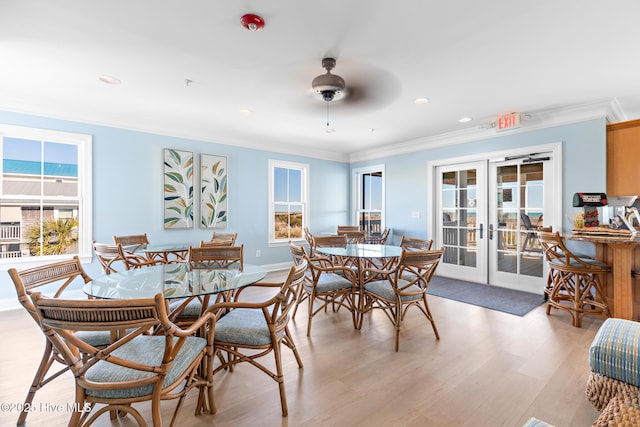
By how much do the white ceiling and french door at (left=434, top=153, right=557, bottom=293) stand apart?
0.86 meters

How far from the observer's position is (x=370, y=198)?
683 cm

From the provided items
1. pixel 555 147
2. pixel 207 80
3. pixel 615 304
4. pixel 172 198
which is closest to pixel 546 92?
pixel 555 147

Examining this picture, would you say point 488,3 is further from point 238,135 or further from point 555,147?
point 238,135

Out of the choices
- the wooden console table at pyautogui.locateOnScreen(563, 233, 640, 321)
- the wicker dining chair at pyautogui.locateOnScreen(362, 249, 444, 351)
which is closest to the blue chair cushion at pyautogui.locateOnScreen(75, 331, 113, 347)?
the wicker dining chair at pyautogui.locateOnScreen(362, 249, 444, 351)

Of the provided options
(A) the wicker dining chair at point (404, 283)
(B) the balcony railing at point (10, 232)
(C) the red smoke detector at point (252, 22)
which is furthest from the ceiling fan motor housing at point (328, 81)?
(B) the balcony railing at point (10, 232)

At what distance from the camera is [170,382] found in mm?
1364

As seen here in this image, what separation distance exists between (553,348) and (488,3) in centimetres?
277

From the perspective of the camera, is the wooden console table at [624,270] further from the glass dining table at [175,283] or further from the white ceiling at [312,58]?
the glass dining table at [175,283]

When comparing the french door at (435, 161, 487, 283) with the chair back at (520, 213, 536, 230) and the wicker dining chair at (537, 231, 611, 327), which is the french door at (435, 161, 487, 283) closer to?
the chair back at (520, 213, 536, 230)

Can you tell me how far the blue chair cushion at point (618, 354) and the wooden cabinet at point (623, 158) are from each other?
2.74 m

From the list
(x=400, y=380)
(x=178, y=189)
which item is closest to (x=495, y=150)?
(x=400, y=380)

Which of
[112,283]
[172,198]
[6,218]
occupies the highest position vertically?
[172,198]

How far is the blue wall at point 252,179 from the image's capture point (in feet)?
12.6

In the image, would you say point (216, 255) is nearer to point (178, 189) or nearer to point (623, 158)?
point (178, 189)
